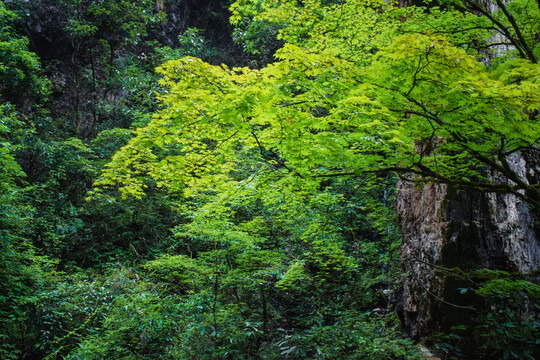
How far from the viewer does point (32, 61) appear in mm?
8320

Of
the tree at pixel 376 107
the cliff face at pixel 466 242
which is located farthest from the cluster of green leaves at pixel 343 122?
the cliff face at pixel 466 242

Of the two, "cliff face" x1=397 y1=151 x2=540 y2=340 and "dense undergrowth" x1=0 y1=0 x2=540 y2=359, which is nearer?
"dense undergrowth" x1=0 y1=0 x2=540 y2=359

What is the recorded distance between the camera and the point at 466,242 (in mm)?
3824

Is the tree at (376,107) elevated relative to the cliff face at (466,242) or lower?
elevated

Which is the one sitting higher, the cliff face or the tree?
the tree

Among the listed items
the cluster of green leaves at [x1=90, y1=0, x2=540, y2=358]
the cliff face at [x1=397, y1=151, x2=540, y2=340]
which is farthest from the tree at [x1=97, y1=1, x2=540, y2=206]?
the cliff face at [x1=397, y1=151, x2=540, y2=340]

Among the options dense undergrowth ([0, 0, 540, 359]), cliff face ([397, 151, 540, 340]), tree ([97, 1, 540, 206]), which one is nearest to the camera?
tree ([97, 1, 540, 206])

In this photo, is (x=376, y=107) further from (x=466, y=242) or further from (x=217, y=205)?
(x=217, y=205)

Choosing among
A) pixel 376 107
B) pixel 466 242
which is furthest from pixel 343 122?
pixel 466 242

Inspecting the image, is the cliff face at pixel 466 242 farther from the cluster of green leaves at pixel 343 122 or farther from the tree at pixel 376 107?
the tree at pixel 376 107

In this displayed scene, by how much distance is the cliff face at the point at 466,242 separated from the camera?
3.76 m

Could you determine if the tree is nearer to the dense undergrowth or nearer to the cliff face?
the dense undergrowth

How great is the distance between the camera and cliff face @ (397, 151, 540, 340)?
3764mm

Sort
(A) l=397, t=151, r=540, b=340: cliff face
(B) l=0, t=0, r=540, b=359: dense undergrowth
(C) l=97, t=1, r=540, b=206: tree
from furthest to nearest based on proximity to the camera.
→ (A) l=397, t=151, r=540, b=340: cliff face, (B) l=0, t=0, r=540, b=359: dense undergrowth, (C) l=97, t=1, r=540, b=206: tree
